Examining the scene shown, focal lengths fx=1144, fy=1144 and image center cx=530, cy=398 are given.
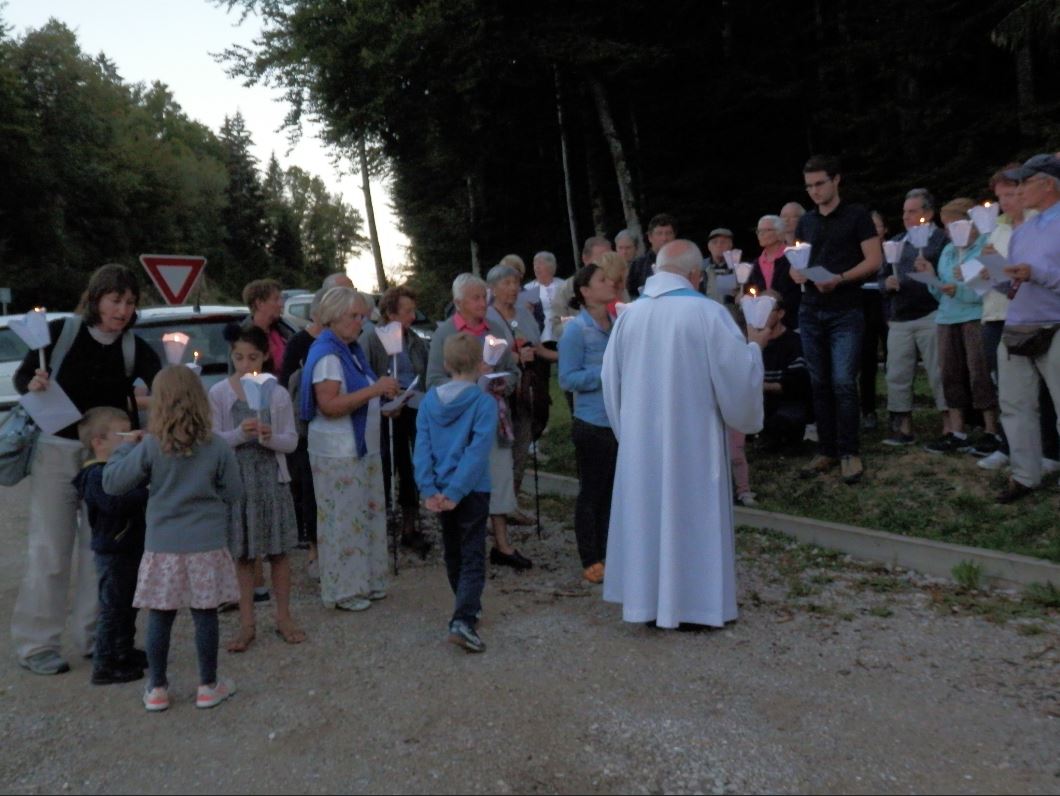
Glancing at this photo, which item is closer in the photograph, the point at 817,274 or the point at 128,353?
the point at 128,353

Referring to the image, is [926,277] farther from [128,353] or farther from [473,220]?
[473,220]

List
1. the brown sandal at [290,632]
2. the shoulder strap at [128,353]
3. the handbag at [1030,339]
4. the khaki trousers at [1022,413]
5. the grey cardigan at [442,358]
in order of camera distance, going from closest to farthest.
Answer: the shoulder strap at [128,353]
the brown sandal at [290,632]
the handbag at [1030,339]
the grey cardigan at [442,358]
the khaki trousers at [1022,413]

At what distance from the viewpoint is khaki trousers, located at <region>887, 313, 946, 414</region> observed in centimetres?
977

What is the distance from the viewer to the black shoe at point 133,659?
18.9 ft

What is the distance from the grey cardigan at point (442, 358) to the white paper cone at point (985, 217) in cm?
349

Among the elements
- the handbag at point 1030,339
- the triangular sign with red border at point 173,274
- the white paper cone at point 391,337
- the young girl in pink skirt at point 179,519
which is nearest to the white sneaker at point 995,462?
the handbag at point 1030,339

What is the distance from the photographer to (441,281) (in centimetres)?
3881

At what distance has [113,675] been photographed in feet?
18.7

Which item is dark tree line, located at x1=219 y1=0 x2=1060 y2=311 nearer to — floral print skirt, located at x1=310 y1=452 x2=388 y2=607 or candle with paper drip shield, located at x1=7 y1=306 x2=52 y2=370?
floral print skirt, located at x1=310 y1=452 x2=388 y2=607

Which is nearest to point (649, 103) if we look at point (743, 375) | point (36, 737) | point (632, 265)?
point (632, 265)

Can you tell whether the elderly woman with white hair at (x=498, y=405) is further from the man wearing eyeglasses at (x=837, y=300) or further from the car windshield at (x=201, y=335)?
the man wearing eyeglasses at (x=837, y=300)

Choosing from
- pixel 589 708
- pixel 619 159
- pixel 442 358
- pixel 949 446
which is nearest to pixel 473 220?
pixel 619 159

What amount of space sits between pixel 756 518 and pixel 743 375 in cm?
266

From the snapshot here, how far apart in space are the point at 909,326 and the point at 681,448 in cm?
456
